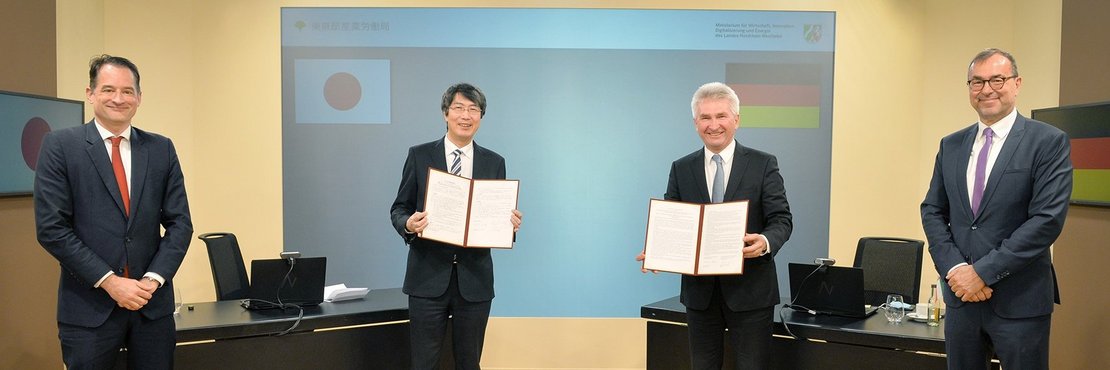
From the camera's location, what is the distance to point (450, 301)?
10.7 ft

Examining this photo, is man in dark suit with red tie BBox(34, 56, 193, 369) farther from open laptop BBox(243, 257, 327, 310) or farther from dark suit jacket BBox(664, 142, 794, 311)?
dark suit jacket BBox(664, 142, 794, 311)

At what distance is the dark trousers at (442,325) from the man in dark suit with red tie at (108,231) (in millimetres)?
1000

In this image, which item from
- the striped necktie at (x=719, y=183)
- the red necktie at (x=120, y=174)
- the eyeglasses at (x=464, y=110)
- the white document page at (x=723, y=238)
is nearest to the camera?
the red necktie at (x=120, y=174)

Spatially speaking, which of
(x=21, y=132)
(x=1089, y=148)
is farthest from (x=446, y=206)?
(x=1089, y=148)

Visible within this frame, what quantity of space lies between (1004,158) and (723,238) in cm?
103

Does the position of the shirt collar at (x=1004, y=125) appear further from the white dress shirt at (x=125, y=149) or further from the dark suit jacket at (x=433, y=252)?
the white dress shirt at (x=125, y=149)

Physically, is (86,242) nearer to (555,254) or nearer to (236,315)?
(236,315)

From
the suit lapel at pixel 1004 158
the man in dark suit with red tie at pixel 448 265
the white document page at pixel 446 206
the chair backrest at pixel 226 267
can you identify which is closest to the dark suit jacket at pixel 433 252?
the man in dark suit with red tie at pixel 448 265

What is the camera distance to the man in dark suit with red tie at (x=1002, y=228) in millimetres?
2465

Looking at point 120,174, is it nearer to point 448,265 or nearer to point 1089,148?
point 448,265

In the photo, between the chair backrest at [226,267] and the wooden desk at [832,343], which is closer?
the wooden desk at [832,343]

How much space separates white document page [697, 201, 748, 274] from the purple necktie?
812 millimetres

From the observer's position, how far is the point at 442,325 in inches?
129

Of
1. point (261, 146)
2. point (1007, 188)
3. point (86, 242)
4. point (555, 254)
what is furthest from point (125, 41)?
point (1007, 188)
